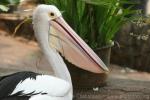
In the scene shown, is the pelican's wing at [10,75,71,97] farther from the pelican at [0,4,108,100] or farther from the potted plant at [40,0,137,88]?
the potted plant at [40,0,137,88]

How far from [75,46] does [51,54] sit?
0.82 feet

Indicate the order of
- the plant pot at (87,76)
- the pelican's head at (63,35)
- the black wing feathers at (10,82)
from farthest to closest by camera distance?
the plant pot at (87,76) < the pelican's head at (63,35) < the black wing feathers at (10,82)

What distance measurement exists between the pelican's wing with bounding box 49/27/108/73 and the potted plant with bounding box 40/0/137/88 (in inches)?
22.8

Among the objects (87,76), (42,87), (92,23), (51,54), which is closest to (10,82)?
(42,87)

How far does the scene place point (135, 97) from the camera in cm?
445

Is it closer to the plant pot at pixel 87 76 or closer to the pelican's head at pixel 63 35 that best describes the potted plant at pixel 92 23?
the plant pot at pixel 87 76

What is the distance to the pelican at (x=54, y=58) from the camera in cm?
337

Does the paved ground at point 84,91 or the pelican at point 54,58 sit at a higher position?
the pelican at point 54,58

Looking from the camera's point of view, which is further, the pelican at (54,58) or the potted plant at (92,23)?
the potted plant at (92,23)

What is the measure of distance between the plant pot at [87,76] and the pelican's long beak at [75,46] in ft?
1.97

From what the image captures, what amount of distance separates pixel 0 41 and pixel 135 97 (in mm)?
3582

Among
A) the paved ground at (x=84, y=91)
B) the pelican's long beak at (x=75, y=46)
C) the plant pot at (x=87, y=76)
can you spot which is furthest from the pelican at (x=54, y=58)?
the paved ground at (x=84, y=91)

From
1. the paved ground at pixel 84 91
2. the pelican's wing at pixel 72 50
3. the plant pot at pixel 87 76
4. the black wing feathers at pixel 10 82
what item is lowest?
the paved ground at pixel 84 91

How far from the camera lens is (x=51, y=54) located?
3.88 m
